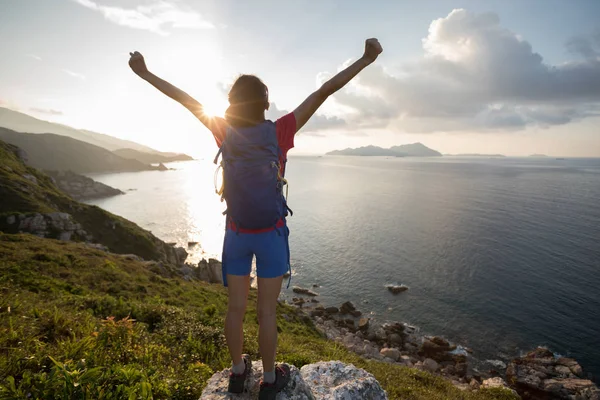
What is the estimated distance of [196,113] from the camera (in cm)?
411

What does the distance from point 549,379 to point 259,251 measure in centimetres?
3306

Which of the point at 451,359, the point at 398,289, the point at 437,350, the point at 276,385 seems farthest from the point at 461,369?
the point at 276,385

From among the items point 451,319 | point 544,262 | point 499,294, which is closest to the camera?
point 451,319

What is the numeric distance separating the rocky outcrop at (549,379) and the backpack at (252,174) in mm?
31793

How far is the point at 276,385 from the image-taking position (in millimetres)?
4227

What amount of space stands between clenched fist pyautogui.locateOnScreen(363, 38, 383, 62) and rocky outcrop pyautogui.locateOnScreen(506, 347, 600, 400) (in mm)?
31843

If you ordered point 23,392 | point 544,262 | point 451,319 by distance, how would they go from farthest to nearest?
1. point 544,262
2. point 451,319
3. point 23,392

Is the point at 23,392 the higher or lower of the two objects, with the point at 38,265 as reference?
higher

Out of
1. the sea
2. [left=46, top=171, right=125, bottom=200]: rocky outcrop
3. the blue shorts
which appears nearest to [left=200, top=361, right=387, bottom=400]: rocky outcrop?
the blue shorts

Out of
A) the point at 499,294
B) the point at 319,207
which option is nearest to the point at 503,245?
the point at 499,294

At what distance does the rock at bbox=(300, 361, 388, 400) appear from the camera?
5059 mm

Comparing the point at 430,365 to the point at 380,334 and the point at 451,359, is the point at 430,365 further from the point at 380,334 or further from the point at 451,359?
the point at 380,334

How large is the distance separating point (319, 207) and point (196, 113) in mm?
92295

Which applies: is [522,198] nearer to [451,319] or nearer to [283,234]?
[451,319]
